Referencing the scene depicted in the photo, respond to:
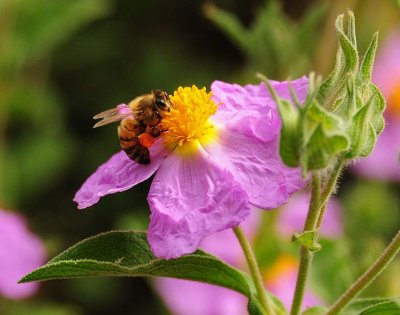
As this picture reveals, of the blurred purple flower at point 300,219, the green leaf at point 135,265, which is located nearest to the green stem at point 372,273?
the green leaf at point 135,265

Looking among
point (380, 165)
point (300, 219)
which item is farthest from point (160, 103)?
point (380, 165)

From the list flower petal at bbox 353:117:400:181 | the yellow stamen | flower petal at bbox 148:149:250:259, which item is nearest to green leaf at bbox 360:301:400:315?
flower petal at bbox 148:149:250:259

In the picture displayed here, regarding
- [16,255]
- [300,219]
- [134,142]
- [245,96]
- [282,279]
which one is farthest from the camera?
[300,219]

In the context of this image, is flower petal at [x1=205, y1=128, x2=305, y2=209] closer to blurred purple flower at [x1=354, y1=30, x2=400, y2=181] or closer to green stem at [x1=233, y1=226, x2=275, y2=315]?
green stem at [x1=233, y1=226, x2=275, y2=315]

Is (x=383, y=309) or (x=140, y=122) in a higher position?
(x=140, y=122)

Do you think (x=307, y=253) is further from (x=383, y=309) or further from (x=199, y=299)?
(x=199, y=299)

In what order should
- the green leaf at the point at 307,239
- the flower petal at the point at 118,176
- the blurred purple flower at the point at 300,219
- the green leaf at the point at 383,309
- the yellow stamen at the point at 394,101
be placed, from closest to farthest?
the green leaf at the point at 307,239
the green leaf at the point at 383,309
the flower petal at the point at 118,176
the blurred purple flower at the point at 300,219
the yellow stamen at the point at 394,101

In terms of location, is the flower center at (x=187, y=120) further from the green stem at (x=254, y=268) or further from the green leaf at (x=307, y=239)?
the green leaf at (x=307, y=239)

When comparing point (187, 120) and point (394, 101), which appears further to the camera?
point (394, 101)
